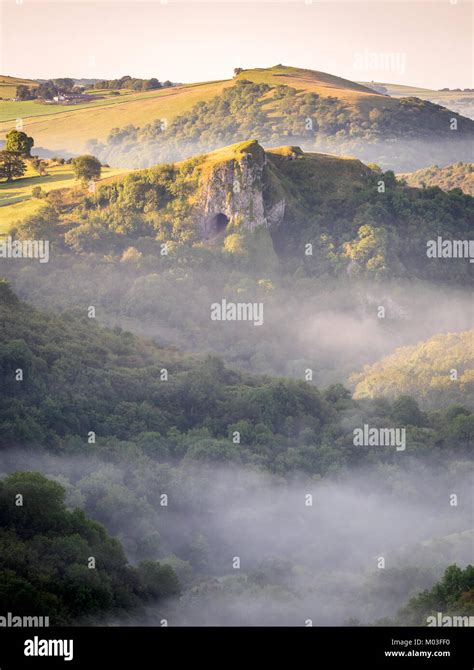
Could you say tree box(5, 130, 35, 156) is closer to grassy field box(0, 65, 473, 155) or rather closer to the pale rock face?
the pale rock face

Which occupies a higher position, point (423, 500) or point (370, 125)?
point (370, 125)

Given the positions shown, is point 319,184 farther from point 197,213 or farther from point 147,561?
point 147,561

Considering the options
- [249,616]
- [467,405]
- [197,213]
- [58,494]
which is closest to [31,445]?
[58,494]

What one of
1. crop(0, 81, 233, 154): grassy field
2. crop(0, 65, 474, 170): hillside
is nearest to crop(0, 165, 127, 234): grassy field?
crop(0, 81, 233, 154): grassy field

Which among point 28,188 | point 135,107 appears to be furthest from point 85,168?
point 135,107

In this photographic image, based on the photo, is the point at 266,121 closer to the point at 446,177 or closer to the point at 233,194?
the point at 446,177
